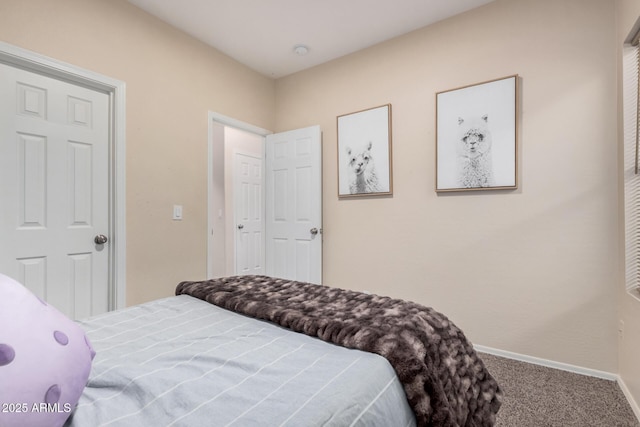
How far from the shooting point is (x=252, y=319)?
1.34 m

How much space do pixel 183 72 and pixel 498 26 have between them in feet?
8.73

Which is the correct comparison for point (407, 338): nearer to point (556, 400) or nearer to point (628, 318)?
point (556, 400)

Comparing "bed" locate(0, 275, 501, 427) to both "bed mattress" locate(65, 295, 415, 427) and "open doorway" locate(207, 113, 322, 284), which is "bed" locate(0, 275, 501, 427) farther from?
"open doorway" locate(207, 113, 322, 284)

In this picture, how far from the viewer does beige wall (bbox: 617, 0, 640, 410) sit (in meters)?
1.72

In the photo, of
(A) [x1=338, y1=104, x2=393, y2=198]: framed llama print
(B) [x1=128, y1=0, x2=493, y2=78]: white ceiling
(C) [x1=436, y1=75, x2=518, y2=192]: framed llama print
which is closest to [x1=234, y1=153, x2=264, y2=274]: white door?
(A) [x1=338, y1=104, x2=393, y2=198]: framed llama print

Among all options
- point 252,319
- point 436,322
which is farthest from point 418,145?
point 252,319

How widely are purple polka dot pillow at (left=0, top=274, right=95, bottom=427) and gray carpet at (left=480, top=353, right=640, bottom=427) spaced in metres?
1.90

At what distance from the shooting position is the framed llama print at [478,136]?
237 centimetres

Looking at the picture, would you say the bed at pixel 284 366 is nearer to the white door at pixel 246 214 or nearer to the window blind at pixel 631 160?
the window blind at pixel 631 160

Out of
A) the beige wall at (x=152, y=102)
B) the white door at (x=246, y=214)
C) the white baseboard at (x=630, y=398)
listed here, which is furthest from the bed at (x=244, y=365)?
the white door at (x=246, y=214)

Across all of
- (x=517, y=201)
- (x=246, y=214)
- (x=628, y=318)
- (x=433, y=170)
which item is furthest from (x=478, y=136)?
(x=246, y=214)

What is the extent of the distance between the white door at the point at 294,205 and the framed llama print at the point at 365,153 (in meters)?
0.27

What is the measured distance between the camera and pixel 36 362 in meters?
0.59

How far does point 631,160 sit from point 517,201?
660 millimetres
